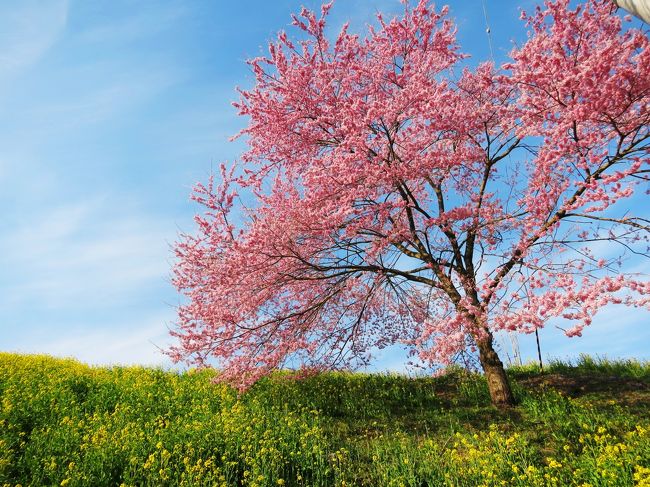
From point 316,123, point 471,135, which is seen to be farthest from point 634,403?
point 316,123

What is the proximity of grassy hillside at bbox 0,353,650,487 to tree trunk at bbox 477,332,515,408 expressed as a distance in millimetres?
431

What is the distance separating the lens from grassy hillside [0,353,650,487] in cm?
726

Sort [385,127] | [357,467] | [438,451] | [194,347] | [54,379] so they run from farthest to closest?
[54,379], [194,347], [385,127], [438,451], [357,467]

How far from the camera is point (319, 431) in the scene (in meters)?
9.35

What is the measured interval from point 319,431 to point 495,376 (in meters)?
4.55

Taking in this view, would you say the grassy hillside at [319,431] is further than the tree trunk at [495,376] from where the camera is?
No

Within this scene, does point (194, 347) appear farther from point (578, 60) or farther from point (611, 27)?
point (611, 27)

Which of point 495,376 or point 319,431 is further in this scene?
point 495,376

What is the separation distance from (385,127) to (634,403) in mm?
8840

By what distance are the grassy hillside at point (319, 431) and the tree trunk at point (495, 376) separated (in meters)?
0.43

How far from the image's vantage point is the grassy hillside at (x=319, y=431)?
7.26 m

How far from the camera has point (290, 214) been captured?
1034 centimetres

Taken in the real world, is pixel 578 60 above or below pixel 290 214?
above

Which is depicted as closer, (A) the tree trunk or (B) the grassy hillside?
(B) the grassy hillside
